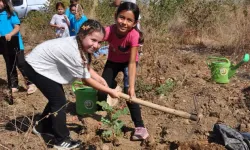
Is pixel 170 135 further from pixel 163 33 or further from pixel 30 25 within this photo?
pixel 30 25

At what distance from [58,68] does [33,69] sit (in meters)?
0.20

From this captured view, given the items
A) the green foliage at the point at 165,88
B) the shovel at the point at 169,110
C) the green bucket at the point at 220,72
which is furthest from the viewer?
the green bucket at the point at 220,72

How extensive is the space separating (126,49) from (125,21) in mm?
320

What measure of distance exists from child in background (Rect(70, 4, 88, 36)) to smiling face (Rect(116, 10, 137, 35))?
107 inches

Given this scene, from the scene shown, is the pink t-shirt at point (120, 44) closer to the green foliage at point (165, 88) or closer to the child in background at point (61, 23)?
the green foliage at point (165, 88)

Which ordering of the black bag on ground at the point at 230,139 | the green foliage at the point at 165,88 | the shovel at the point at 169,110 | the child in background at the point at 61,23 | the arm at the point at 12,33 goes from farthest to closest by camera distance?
the child in background at the point at 61,23 → the green foliage at the point at 165,88 → the arm at the point at 12,33 → the black bag on ground at the point at 230,139 → the shovel at the point at 169,110

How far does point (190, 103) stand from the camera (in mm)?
3977

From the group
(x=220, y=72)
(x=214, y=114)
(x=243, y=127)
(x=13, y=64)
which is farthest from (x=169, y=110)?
(x=13, y=64)

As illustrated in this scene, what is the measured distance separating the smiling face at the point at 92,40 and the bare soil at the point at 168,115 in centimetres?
67

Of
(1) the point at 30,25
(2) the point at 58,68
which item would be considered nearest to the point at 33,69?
(2) the point at 58,68

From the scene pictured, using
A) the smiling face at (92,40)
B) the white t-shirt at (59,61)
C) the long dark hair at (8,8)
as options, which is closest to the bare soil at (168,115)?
the white t-shirt at (59,61)

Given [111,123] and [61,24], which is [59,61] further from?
[61,24]

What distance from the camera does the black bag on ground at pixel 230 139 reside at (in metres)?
2.74

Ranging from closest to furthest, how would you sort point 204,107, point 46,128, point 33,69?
point 33,69 → point 46,128 → point 204,107
